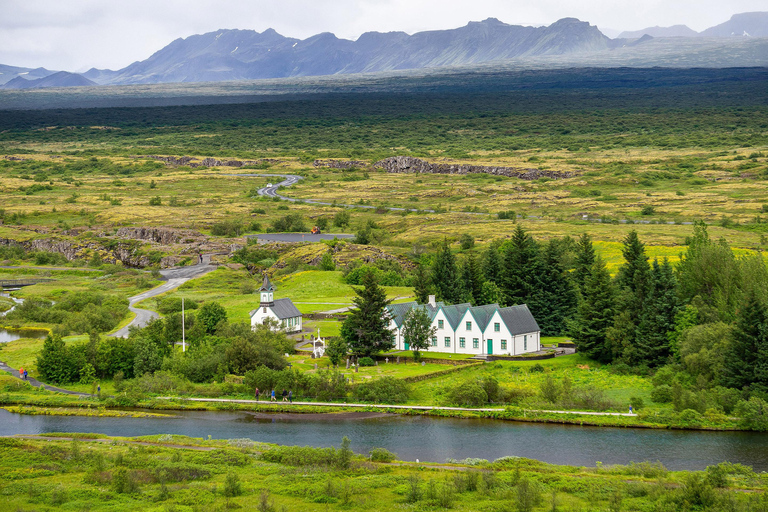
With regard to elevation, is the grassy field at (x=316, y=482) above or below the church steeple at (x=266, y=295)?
below

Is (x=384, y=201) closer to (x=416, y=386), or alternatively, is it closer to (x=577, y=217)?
(x=577, y=217)

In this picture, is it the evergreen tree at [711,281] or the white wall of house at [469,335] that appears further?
the white wall of house at [469,335]

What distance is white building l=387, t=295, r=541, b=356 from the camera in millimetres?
60531

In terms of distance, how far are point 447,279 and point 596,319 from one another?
1514 cm

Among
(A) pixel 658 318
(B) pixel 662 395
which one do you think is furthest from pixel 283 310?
(B) pixel 662 395

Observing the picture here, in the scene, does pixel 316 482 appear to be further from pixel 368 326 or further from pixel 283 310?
pixel 283 310

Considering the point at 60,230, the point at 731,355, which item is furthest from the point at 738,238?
the point at 60,230

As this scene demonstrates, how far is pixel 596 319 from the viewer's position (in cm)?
6066

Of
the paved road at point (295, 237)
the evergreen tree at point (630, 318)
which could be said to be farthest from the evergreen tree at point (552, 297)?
the paved road at point (295, 237)

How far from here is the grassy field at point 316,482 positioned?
1332 inches

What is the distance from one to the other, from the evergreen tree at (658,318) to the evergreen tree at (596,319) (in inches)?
103

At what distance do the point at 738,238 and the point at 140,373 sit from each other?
72.5 m

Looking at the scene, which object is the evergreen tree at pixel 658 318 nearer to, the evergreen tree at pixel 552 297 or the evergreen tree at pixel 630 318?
the evergreen tree at pixel 630 318

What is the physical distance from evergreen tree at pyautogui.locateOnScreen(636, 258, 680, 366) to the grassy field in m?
19.9
